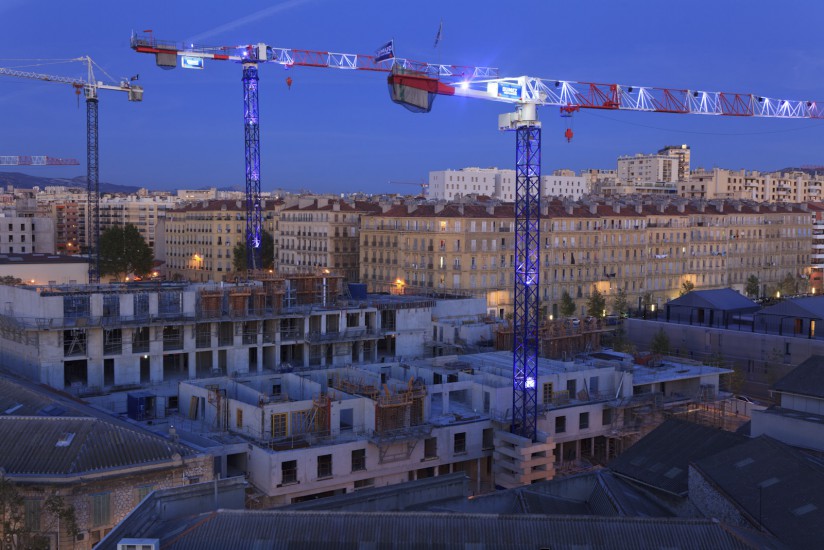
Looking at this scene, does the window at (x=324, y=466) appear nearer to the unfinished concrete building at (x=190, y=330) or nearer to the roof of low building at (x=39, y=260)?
the unfinished concrete building at (x=190, y=330)

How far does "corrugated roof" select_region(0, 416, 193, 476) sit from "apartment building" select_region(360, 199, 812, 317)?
41.9 metres

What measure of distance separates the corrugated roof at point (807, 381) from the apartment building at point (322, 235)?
163ft

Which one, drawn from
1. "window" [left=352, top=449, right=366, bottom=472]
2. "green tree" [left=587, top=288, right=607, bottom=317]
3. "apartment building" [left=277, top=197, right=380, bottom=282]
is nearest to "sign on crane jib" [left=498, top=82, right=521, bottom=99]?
"window" [left=352, top=449, right=366, bottom=472]

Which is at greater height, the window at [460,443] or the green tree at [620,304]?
the green tree at [620,304]

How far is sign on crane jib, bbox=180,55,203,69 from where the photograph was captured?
2483 inches

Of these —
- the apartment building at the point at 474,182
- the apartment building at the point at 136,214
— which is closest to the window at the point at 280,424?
the apartment building at the point at 136,214

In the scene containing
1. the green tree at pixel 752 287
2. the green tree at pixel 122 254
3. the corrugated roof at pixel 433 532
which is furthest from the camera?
the green tree at pixel 122 254

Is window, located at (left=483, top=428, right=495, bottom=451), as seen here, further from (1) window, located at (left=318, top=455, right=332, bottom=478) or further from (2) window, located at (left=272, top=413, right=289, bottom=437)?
(2) window, located at (left=272, top=413, right=289, bottom=437)

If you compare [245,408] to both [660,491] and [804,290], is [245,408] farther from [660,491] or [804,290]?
[804,290]

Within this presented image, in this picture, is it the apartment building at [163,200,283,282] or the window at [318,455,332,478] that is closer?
the window at [318,455,332,478]

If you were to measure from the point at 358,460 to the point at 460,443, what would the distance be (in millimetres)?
4343

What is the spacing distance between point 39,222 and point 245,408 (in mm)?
84777

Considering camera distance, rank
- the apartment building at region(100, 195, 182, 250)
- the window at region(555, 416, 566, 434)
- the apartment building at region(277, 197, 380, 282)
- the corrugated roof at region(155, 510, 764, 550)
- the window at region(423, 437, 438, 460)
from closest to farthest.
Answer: the corrugated roof at region(155, 510, 764, 550), the window at region(423, 437, 438, 460), the window at region(555, 416, 566, 434), the apartment building at region(277, 197, 380, 282), the apartment building at region(100, 195, 182, 250)

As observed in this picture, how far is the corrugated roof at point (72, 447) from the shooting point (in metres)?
23.1
